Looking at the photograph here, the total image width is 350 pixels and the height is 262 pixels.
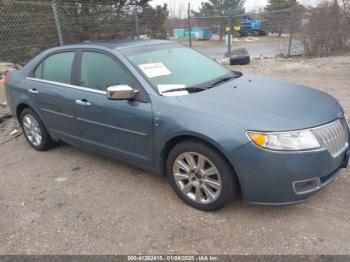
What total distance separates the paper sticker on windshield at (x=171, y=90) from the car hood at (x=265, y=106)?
0.30 feet

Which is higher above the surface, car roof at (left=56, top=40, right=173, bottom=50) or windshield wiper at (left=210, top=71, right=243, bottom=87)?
car roof at (left=56, top=40, right=173, bottom=50)

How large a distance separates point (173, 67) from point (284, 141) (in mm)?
1564

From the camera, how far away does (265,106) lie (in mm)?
2949

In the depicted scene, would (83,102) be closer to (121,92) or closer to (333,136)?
(121,92)

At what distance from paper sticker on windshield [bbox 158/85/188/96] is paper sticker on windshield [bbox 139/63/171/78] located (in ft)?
0.68

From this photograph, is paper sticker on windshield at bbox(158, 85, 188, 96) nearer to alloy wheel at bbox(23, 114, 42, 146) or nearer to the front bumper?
the front bumper

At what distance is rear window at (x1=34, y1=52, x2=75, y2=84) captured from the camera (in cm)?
411

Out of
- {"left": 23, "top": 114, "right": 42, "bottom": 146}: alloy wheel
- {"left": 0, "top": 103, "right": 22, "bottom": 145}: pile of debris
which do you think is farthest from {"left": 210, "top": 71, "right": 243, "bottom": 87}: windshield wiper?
{"left": 0, "top": 103, "right": 22, "bottom": 145}: pile of debris

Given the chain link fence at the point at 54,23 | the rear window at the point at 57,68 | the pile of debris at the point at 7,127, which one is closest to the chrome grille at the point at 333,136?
the rear window at the point at 57,68

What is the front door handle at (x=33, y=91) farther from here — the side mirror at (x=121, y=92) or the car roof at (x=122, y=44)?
the side mirror at (x=121, y=92)

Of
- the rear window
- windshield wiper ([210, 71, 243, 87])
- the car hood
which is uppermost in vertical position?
the rear window

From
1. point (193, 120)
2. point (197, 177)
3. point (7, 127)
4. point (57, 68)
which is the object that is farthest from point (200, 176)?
point (7, 127)

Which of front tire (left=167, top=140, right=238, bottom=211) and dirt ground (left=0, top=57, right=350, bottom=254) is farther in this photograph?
front tire (left=167, top=140, right=238, bottom=211)

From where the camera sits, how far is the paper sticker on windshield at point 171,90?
3.23 meters
